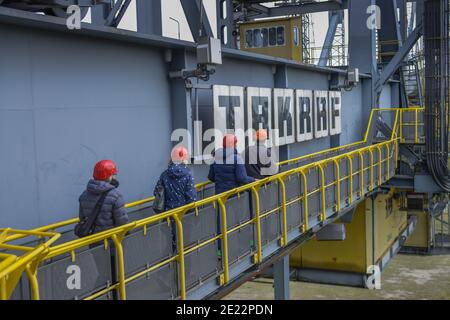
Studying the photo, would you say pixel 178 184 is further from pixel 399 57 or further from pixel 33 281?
pixel 399 57

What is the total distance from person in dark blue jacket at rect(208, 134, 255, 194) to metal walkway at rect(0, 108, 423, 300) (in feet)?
0.56

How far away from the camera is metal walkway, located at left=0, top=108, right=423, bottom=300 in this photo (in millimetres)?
3961

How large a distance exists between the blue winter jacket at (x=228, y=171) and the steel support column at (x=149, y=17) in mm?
4910

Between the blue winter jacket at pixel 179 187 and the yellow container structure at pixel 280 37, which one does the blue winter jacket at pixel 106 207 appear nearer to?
the blue winter jacket at pixel 179 187

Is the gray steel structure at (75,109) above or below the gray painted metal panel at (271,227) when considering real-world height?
above

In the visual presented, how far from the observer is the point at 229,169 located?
6.92m

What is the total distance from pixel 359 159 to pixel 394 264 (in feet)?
40.1

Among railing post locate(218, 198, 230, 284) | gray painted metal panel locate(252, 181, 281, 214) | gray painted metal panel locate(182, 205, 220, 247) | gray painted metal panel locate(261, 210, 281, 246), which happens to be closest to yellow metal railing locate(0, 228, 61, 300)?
gray painted metal panel locate(182, 205, 220, 247)

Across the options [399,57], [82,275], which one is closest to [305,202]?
[82,275]

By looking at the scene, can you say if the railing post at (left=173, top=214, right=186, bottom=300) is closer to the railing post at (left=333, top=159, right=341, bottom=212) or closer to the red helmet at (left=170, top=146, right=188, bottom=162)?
the red helmet at (left=170, top=146, right=188, bottom=162)

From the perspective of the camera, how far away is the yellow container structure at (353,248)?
1719cm

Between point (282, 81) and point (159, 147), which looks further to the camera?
point (282, 81)

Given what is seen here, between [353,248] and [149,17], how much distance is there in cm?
Answer: 1039

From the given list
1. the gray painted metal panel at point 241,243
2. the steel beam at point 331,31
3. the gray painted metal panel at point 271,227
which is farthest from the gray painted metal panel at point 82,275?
the steel beam at point 331,31
